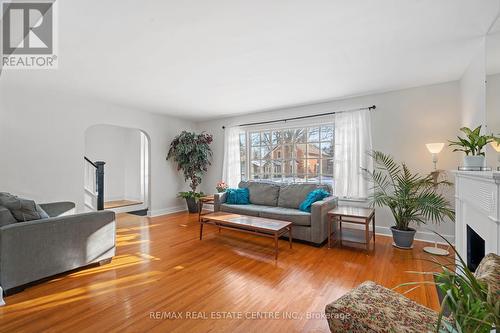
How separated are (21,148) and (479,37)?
5956mm

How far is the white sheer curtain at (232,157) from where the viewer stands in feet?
17.8

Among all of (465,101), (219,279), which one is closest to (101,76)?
(219,279)

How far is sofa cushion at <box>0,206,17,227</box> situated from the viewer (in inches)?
81.1

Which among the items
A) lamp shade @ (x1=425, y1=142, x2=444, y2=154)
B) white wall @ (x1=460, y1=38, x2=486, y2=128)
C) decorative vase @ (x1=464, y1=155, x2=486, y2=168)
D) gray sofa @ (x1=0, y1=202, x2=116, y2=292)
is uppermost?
white wall @ (x1=460, y1=38, x2=486, y2=128)

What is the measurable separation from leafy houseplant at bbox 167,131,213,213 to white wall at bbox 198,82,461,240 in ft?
10.6

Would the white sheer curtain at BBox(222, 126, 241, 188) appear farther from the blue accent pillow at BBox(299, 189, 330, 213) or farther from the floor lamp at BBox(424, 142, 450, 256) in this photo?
the floor lamp at BBox(424, 142, 450, 256)

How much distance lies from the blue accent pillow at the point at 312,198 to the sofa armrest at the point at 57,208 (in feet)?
11.5

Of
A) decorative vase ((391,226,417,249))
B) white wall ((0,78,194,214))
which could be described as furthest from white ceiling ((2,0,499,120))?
decorative vase ((391,226,417,249))

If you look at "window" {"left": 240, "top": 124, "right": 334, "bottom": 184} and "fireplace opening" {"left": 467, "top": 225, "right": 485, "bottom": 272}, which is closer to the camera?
"fireplace opening" {"left": 467, "top": 225, "right": 485, "bottom": 272}

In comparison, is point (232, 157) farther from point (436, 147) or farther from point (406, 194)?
point (436, 147)

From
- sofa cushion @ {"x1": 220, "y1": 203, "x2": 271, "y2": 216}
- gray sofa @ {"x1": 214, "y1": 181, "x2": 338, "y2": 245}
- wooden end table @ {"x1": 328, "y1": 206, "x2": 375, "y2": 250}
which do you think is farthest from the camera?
sofa cushion @ {"x1": 220, "y1": 203, "x2": 271, "y2": 216}

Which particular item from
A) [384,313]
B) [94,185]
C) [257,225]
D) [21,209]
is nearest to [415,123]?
[257,225]

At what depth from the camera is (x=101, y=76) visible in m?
3.03

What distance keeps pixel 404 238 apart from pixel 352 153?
1.54m
